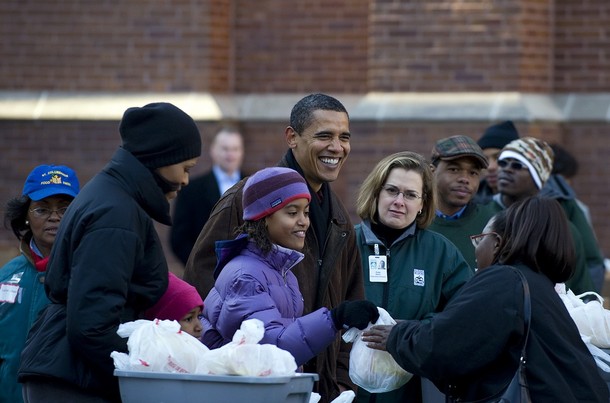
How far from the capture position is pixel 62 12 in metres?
10.4

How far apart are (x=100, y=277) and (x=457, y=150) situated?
3.00 meters

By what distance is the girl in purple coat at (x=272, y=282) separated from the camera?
4.36 m

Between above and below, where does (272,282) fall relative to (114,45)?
below

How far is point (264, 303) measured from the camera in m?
4.40

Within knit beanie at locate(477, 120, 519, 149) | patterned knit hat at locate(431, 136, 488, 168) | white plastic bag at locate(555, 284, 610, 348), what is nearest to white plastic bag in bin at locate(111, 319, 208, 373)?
white plastic bag at locate(555, 284, 610, 348)

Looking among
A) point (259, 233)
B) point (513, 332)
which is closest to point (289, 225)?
point (259, 233)

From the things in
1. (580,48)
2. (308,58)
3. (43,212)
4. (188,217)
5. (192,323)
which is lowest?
(188,217)

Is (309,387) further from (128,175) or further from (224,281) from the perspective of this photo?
(128,175)

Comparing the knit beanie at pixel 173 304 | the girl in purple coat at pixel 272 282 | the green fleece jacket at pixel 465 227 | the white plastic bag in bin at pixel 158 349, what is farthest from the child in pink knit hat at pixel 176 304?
the green fleece jacket at pixel 465 227

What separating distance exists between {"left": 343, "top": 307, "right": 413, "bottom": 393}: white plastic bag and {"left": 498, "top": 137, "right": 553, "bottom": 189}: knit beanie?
2.69 m

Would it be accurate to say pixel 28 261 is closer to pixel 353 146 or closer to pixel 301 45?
pixel 353 146

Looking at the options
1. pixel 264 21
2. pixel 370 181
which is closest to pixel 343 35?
pixel 264 21

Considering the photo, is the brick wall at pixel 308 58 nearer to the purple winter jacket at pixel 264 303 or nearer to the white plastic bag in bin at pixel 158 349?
the purple winter jacket at pixel 264 303

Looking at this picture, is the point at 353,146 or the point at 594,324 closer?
the point at 594,324
